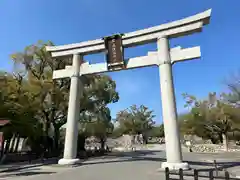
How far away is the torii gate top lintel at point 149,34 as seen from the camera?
15445 mm

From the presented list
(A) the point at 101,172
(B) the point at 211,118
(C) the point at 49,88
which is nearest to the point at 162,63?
(A) the point at 101,172

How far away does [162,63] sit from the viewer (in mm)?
15898

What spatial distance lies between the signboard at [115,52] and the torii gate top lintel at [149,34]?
43 centimetres

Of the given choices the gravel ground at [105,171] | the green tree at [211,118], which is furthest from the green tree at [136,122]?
the gravel ground at [105,171]

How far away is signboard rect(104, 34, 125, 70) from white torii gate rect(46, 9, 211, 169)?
0.30 m

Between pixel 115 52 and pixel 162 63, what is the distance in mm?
3716

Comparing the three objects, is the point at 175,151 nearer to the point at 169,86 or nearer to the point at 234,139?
the point at 169,86

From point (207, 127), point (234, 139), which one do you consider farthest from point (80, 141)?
point (234, 139)

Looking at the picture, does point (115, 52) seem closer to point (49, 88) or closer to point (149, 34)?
point (149, 34)

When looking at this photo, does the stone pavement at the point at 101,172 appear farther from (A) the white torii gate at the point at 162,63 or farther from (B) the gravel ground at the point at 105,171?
(A) the white torii gate at the point at 162,63

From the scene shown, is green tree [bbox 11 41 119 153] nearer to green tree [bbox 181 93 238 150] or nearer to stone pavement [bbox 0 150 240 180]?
stone pavement [bbox 0 150 240 180]

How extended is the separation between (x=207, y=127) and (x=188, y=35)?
3172 centimetres

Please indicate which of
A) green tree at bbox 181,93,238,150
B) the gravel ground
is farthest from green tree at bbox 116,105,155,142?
the gravel ground

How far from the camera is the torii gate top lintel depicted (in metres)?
15.4
